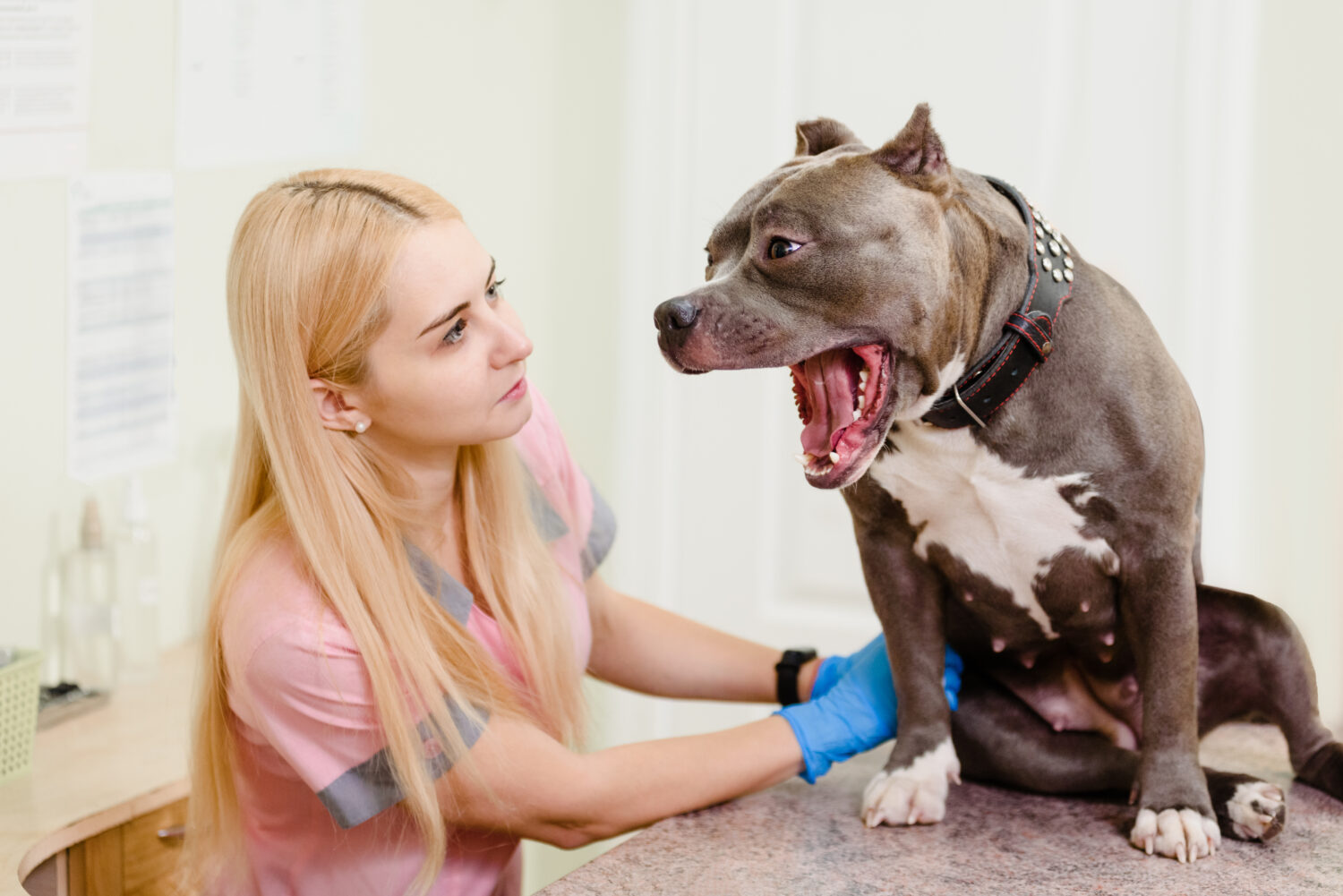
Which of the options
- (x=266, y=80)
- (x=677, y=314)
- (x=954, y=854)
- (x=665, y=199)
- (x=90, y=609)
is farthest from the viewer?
(x=665, y=199)

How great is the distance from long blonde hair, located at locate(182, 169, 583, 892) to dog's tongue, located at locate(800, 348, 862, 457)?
1.43 feet

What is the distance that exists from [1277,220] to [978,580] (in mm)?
1631

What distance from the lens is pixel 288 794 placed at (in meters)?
1.43

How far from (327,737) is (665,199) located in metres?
2.01

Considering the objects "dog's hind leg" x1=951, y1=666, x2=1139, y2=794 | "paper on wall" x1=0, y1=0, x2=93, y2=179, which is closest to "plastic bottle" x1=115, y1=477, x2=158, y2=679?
"paper on wall" x1=0, y1=0, x2=93, y2=179

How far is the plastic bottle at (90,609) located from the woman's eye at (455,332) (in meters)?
0.80

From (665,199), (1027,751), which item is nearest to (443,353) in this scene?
(1027,751)

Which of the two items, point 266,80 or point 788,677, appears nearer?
point 788,677

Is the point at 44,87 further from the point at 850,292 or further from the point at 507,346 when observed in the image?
the point at 850,292

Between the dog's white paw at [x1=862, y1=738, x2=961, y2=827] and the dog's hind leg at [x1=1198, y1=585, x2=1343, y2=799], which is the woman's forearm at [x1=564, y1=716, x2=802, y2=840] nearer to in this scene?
the dog's white paw at [x1=862, y1=738, x2=961, y2=827]

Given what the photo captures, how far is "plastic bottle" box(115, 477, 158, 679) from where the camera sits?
6.32ft

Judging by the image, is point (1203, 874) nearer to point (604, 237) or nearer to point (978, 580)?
point (978, 580)

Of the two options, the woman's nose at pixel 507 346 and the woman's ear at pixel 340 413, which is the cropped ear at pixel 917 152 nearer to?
the woman's nose at pixel 507 346

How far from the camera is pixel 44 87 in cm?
176
